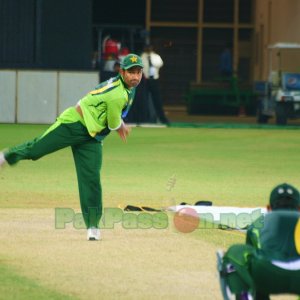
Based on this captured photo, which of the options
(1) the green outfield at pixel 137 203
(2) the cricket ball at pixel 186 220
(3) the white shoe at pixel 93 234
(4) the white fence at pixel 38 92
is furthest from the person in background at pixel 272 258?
(4) the white fence at pixel 38 92

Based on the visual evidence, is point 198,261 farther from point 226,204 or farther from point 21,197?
point 21,197

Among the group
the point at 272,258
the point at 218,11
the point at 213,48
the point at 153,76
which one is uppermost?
the point at 218,11

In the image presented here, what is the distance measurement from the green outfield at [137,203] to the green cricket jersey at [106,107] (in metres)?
1.08

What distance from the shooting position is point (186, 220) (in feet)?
49.0

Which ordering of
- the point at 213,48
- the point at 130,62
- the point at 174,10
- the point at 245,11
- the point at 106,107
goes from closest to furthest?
the point at 130,62 → the point at 106,107 → the point at 245,11 → the point at 174,10 → the point at 213,48

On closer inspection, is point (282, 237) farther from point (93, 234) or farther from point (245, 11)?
point (245, 11)

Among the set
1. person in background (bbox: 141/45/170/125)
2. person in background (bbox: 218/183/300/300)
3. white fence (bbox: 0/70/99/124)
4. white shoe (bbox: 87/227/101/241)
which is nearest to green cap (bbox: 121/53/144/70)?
white shoe (bbox: 87/227/101/241)

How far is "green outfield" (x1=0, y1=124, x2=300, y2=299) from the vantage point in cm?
1083

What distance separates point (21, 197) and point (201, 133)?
1364cm

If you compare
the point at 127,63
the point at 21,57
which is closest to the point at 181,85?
the point at 21,57

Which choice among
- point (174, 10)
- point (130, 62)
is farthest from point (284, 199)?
point (174, 10)

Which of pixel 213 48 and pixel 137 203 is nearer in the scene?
pixel 137 203

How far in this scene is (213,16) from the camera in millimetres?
46938

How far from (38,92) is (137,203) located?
16031 millimetres
